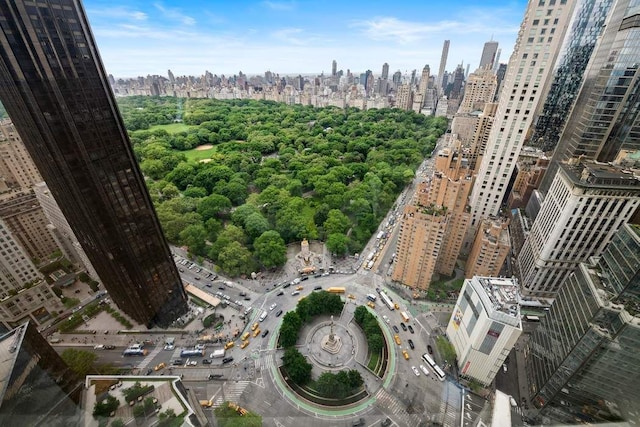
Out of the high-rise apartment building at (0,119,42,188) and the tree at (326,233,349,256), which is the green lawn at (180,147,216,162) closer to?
the high-rise apartment building at (0,119,42,188)

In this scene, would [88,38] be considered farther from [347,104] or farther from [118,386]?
[347,104]

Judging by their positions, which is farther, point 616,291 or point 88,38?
point 616,291

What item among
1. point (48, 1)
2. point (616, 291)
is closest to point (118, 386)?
point (48, 1)

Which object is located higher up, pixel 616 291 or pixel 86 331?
pixel 616 291

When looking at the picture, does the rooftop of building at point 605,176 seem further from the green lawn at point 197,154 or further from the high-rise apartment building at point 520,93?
the green lawn at point 197,154

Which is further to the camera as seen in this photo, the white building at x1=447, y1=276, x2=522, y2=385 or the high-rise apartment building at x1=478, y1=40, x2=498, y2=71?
A: the high-rise apartment building at x1=478, y1=40, x2=498, y2=71

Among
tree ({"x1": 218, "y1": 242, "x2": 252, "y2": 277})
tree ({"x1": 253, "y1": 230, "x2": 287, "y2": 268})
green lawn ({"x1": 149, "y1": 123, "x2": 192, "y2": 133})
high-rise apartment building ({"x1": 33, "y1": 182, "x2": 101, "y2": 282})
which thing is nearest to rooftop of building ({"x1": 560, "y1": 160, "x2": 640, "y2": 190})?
tree ({"x1": 253, "y1": 230, "x2": 287, "y2": 268})

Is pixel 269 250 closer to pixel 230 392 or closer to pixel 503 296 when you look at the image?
Answer: pixel 230 392
